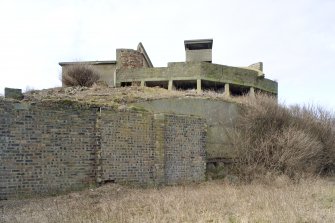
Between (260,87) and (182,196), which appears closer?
(182,196)

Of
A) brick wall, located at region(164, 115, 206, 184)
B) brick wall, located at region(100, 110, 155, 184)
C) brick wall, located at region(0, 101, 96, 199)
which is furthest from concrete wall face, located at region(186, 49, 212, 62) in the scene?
brick wall, located at region(0, 101, 96, 199)

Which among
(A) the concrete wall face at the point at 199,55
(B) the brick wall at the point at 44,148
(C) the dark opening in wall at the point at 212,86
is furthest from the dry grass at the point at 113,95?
(A) the concrete wall face at the point at 199,55

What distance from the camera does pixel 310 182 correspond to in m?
13.4

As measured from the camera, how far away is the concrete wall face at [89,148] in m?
9.45

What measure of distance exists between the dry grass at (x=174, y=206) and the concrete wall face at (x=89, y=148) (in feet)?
1.84

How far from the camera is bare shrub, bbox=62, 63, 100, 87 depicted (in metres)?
21.8

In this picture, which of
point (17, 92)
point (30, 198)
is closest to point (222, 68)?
point (17, 92)

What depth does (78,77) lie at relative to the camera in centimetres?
2189

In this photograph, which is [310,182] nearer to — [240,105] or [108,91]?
[240,105]

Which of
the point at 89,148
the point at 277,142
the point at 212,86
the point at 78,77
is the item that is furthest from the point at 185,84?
the point at 89,148

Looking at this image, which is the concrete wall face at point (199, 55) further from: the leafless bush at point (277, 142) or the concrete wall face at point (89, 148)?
the concrete wall face at point (89, 148)

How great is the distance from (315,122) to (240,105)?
165 inches

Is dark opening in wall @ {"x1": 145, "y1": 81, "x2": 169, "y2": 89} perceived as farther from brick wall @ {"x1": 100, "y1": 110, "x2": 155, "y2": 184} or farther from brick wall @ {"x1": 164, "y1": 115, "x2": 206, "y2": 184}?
brick wall @ {"x1": 100, "y1": 110, "x2": 155, "y2": 184}

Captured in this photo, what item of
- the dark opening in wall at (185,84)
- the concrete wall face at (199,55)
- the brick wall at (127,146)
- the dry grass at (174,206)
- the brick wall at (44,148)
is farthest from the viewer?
the concrete wall face at (199,55)
